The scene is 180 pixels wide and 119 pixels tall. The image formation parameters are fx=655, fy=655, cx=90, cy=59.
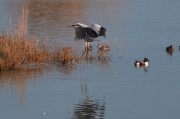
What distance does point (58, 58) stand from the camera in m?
14.2

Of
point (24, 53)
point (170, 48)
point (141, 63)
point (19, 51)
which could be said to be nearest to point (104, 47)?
point (170, 48)

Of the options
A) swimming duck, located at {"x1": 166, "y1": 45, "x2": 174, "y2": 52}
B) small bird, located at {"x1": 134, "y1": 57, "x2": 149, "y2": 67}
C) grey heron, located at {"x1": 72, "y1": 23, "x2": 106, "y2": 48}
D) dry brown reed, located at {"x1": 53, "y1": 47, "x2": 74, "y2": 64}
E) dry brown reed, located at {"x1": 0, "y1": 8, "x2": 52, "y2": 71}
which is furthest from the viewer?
swimming duck, located at {"x1": 166, "y1": 45, "x2": 174, "y2": 52}

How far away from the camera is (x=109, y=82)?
12414mm

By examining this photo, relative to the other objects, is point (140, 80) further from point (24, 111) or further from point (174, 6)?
point (174, 6)

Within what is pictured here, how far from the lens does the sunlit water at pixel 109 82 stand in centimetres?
1012

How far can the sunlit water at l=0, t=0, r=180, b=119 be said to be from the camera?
10117mm

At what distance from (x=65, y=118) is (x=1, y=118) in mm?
934

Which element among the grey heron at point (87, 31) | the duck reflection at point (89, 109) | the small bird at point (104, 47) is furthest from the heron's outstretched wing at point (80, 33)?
the duck reflection at point (89, 109)

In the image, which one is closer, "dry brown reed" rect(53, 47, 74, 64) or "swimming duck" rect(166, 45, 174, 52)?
"dry brown reed" rect(53, 47, 74, 64)

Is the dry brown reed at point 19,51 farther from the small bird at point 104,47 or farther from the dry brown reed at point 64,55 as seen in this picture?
the small bird at point 104,47

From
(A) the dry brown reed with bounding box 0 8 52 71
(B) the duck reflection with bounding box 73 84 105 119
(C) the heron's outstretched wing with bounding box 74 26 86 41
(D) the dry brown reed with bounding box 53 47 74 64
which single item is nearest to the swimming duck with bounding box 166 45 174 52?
(C) the heron's outstretched wing with bounding box 74 26 86 41

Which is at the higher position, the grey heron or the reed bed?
the grey heron

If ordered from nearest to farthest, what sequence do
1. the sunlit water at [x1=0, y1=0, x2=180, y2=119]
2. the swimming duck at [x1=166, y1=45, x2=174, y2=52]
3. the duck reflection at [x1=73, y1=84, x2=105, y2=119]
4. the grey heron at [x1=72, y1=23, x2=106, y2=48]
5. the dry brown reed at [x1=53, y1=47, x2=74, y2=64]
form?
the duck reflection at [x1=73, y1=84, x2=105, y2=119] < the sunlit water at [x1=0, y1=0, x2=180, y2=119] < the dry brown reed at [x1=53, y1=47, x2=74, y2=64] < the grey heron at [x1=72, y1=23, x2=106, y2=48] < the swimming duck at [x1=166, y1=45, x2=174, y2=52]

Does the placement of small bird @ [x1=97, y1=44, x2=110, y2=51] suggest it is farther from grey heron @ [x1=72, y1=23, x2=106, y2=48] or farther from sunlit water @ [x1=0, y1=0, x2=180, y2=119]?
grey heron @ [x1=72, y1=23, x2=106, y2=48]
